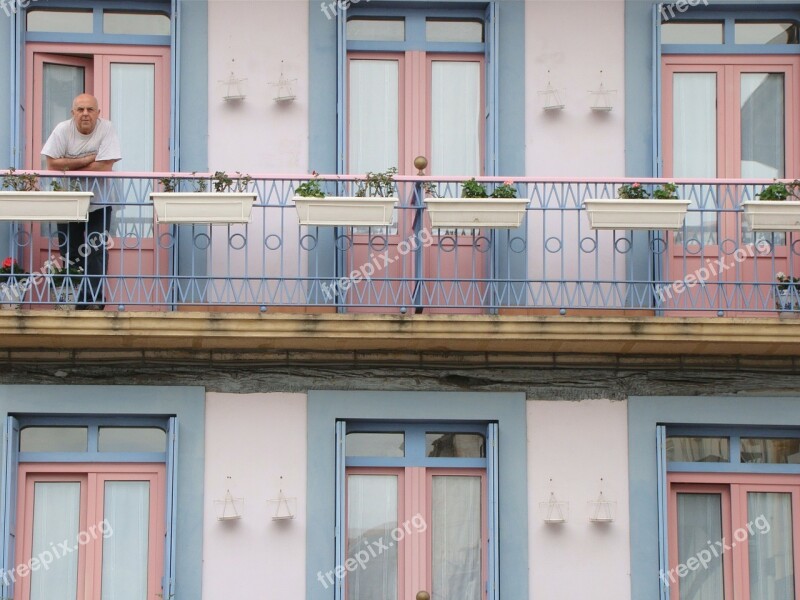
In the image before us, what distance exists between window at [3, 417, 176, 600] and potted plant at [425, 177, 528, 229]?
2801 millimetres

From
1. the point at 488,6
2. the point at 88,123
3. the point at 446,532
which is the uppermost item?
the point at 488,6

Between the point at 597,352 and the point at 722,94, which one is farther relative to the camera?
the point at 722,94

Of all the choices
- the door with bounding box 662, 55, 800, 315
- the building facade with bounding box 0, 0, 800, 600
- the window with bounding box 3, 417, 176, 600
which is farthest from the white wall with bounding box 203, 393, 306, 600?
the door with bounding box 662, 55, 800, 315

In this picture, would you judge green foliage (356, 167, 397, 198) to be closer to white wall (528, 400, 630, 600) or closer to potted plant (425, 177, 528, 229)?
potted plant (425, 177, 528, 229)

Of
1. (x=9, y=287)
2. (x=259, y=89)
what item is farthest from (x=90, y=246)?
(x=259, y=89)

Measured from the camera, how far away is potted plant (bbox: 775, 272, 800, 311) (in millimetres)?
18719

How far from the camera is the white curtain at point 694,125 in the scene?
65.0 ft

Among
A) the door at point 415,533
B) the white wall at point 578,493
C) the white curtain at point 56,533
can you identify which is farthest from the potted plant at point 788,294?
the white curtain at point 56,533

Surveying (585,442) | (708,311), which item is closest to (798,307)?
(708,311)

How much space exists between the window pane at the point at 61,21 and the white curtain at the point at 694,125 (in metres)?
5.18

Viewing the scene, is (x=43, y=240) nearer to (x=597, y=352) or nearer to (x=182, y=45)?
(x=182, y=45)

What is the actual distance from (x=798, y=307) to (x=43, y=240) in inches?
250

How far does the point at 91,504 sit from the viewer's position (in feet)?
61.1

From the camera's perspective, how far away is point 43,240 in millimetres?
19047
